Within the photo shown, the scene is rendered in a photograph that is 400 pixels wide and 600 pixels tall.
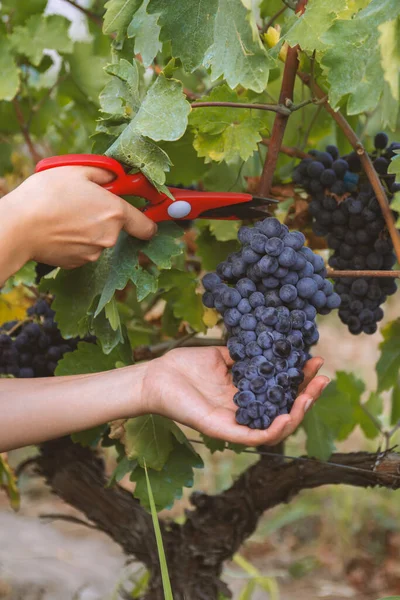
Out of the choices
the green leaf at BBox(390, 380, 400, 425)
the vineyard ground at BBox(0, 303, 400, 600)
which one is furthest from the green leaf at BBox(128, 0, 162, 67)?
the vineyard ground at BBox(0, 303, 400, 600)

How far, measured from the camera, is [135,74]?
0.86 meters

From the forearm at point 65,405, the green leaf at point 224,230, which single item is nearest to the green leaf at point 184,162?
the green leaf at point 224,230

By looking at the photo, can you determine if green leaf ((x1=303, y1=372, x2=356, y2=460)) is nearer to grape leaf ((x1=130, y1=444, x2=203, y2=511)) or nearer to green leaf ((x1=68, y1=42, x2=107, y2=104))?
grape leaf ((x1=130, y1=444, x2=203, y2=511))

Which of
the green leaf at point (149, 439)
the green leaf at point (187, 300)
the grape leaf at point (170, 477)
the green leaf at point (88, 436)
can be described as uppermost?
the green leaf at point (187, 300)

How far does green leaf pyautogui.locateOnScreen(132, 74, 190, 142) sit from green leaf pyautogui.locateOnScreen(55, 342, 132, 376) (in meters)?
0.42

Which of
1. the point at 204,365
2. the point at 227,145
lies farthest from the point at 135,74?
the point at 204,365

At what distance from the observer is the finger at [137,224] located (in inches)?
34.5

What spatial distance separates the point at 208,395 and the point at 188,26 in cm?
46

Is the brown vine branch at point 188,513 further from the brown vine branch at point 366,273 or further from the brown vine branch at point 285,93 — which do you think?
the brown vine branch at point 285,93

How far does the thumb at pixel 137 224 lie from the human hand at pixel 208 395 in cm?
16

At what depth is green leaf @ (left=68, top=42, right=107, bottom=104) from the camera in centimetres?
143

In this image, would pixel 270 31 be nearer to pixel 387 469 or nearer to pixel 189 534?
pixel 387 469

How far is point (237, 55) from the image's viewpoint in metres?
0.82

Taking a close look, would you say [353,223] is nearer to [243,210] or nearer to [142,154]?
[243,210]
